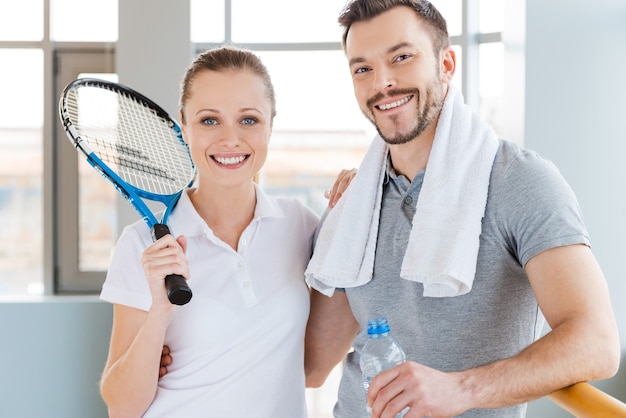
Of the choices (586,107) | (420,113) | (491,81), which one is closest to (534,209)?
(420,113)

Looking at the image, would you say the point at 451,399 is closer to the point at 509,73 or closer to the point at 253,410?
the point at 253,410

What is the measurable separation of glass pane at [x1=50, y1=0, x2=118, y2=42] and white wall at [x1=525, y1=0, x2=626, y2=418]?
2.31 meters

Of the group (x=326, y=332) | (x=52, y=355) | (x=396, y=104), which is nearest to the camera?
(x=396, y=104)

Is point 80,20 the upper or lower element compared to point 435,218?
upper

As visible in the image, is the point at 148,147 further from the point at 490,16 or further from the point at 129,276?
the point at 490,16

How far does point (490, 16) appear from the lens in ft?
13.6

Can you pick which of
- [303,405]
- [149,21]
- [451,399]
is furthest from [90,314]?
[451,399]

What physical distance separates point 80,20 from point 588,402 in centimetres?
381

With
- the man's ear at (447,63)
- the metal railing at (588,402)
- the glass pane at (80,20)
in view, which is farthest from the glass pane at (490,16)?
the metal railing at (588,402)

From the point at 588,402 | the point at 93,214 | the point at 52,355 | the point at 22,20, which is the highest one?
the point at 22,20

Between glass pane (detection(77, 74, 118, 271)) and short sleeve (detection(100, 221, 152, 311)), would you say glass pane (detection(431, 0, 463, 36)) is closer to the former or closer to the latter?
glass pane (detection(77, 74, 118, 271))

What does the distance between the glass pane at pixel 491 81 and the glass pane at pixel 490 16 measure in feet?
0.30

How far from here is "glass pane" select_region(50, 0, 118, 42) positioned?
4102 millimetres

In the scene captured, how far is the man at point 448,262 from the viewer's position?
107 cm
